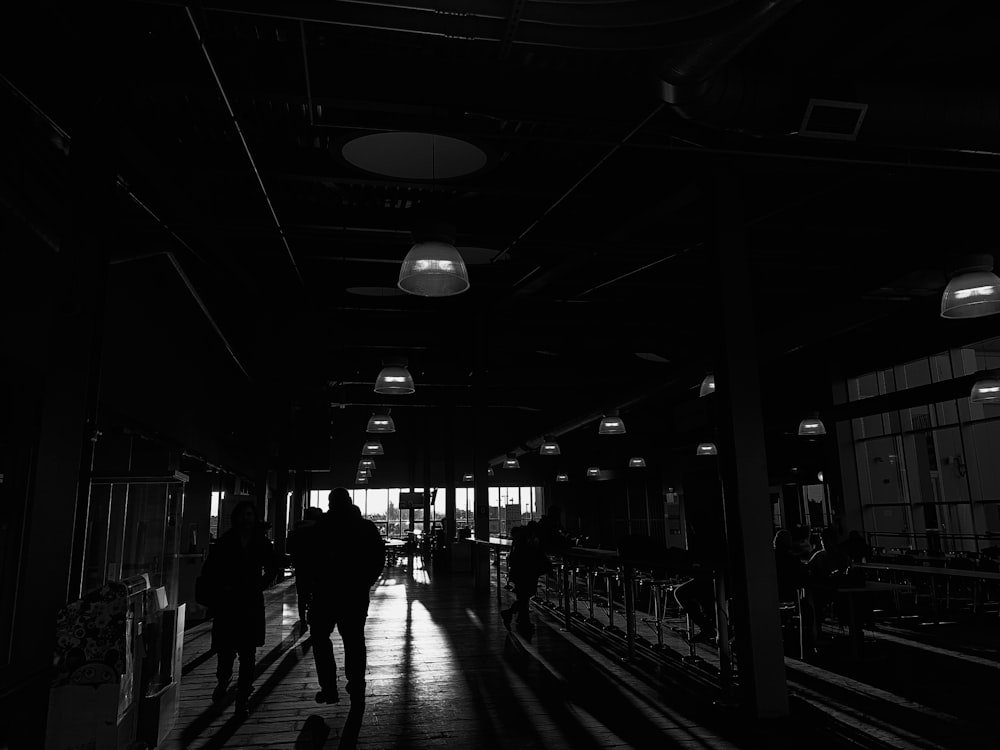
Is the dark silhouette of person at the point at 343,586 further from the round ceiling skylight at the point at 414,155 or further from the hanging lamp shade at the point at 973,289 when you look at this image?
the hanging lamp shade at the point at 973,289

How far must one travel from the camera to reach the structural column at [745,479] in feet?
16.3

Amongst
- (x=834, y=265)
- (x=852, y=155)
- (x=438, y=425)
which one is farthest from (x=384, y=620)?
(x=438, y=425)

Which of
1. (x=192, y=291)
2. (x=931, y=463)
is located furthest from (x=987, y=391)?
(x=192, y=291)

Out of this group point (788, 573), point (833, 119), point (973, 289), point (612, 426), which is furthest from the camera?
point (612, 426)

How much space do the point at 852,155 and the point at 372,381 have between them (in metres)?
10.0

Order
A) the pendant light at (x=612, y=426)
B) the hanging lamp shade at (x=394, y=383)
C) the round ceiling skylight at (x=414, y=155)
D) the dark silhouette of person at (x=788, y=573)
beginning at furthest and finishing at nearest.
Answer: the pendant light at (x=612, y=426), the hanging lamp shade at (x=394, y=383), the dark silhouette of person at (x=788, y=573), the round ceiling skylight at (x=414, y=155)

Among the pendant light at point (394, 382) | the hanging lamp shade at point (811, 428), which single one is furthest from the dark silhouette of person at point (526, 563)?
the hanging lamp shade at point (811, 428)

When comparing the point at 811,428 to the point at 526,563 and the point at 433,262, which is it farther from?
the point at 433,262

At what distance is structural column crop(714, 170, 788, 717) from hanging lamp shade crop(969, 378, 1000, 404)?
5620 millimetres

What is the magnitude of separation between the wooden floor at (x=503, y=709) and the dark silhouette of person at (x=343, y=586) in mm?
365

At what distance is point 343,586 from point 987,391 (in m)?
8.47

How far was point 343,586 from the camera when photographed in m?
5.18

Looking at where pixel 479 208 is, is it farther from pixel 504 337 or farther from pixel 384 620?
pixel 384 620

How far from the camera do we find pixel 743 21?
3.15 metres
